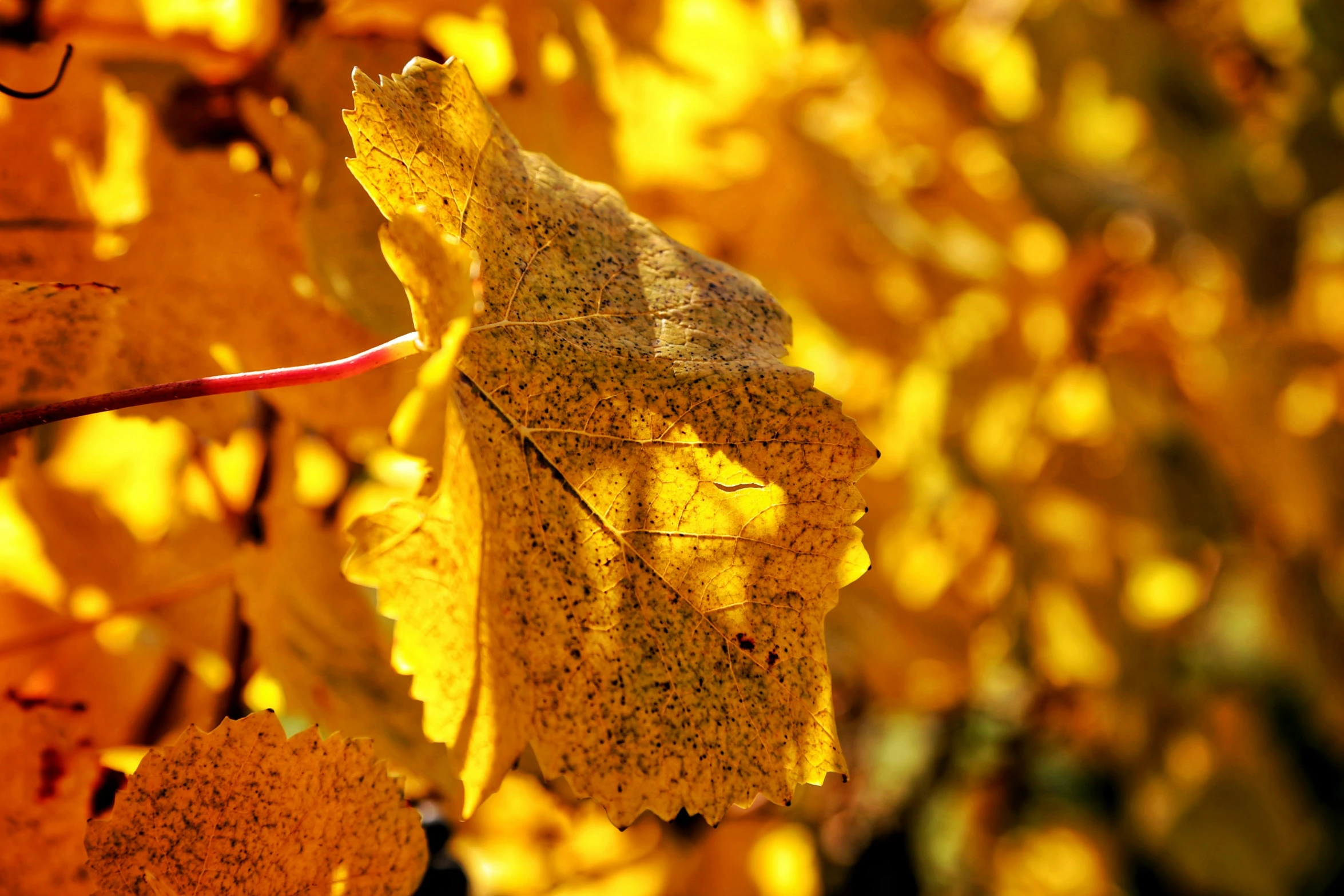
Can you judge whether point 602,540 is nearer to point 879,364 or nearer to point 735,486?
point 735,486

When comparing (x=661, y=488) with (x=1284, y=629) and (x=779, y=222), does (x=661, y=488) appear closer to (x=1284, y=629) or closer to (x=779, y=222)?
(x=779, y=222)

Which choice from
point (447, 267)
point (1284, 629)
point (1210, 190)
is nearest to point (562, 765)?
point (447, 267)

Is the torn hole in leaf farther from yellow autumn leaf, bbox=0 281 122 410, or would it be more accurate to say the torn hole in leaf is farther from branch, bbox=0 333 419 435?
yellow autumn leaf, bbox=0 281 122 410

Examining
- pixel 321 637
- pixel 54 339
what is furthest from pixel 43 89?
pixel 321 637

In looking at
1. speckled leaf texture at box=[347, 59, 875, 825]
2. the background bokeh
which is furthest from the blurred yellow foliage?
speckled leaf texture at box=[347, 59, 875, 825]

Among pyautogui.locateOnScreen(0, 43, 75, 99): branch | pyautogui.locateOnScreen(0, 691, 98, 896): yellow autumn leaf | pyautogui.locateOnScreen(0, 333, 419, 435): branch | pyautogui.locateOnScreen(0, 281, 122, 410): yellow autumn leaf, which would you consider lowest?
pyautogui.locateOnScreen(0, 691, 98, 896): yellow autumn leaf
